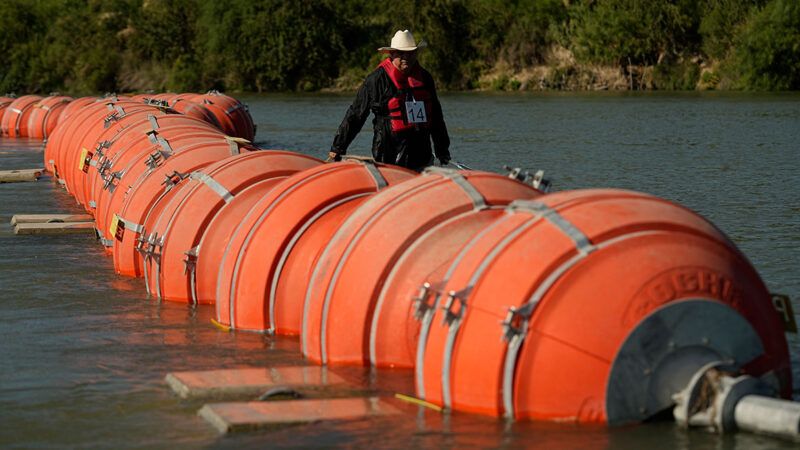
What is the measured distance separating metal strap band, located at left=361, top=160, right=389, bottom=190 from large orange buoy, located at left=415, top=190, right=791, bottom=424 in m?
2.61

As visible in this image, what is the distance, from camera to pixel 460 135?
129 ft

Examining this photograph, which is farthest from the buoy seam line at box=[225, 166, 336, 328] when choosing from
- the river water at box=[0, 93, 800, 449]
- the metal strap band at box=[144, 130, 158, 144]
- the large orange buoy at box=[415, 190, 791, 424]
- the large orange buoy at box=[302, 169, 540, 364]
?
the metal strap band at box=[144, 130, 158, 144]

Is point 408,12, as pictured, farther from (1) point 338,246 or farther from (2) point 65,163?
(1) point 338,246

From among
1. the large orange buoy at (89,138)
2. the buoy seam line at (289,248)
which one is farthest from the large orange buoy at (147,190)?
the large orange buoy at (89,138)

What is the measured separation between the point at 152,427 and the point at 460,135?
103ft

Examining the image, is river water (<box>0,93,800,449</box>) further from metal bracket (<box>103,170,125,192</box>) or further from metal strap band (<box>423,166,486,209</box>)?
metal strap band (<box>423,166,486,209</box>)

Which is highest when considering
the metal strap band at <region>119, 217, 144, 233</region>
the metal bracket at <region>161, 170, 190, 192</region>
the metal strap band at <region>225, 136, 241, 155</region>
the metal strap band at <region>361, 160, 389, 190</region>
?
the metal strap band at <region>361, 160, 389, 190</region>

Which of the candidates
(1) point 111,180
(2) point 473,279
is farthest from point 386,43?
(2) point 473,279

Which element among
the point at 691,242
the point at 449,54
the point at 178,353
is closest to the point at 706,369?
the point at 691,242

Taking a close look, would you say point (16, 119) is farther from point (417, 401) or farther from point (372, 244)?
point (417, 401)

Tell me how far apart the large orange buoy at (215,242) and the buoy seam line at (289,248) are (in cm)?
122

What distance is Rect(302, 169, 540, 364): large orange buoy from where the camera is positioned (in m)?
8.95

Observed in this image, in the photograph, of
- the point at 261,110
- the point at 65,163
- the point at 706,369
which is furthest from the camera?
the point at 261,110

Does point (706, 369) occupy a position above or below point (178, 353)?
above
